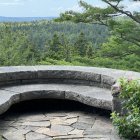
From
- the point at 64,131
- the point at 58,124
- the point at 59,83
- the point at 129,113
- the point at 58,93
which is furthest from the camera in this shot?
the point at 59,83

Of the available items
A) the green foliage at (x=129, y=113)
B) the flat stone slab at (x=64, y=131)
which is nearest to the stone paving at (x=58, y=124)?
the flat stone slab at (x=64, y=131)

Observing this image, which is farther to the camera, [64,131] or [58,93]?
[58,93]

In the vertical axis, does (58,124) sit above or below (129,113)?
below

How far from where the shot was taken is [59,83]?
5023 mm

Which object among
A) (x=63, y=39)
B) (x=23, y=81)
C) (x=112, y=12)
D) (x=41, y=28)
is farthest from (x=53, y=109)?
(x=41, y=28)

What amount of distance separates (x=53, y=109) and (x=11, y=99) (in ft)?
2.20

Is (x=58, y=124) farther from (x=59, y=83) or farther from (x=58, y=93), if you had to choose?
(x=59, y=83)

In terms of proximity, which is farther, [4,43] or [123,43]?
[4,43]

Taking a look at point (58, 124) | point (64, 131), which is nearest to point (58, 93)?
point (58, 124)

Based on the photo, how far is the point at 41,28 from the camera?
64500 millimetres

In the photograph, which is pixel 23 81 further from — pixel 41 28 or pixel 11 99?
pixel 41 28

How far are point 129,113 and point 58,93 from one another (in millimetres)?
1207

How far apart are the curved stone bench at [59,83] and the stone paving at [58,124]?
0.63 ft

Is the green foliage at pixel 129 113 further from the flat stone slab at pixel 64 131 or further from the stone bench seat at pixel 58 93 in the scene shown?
the stone bench seat at pixel 58 93
